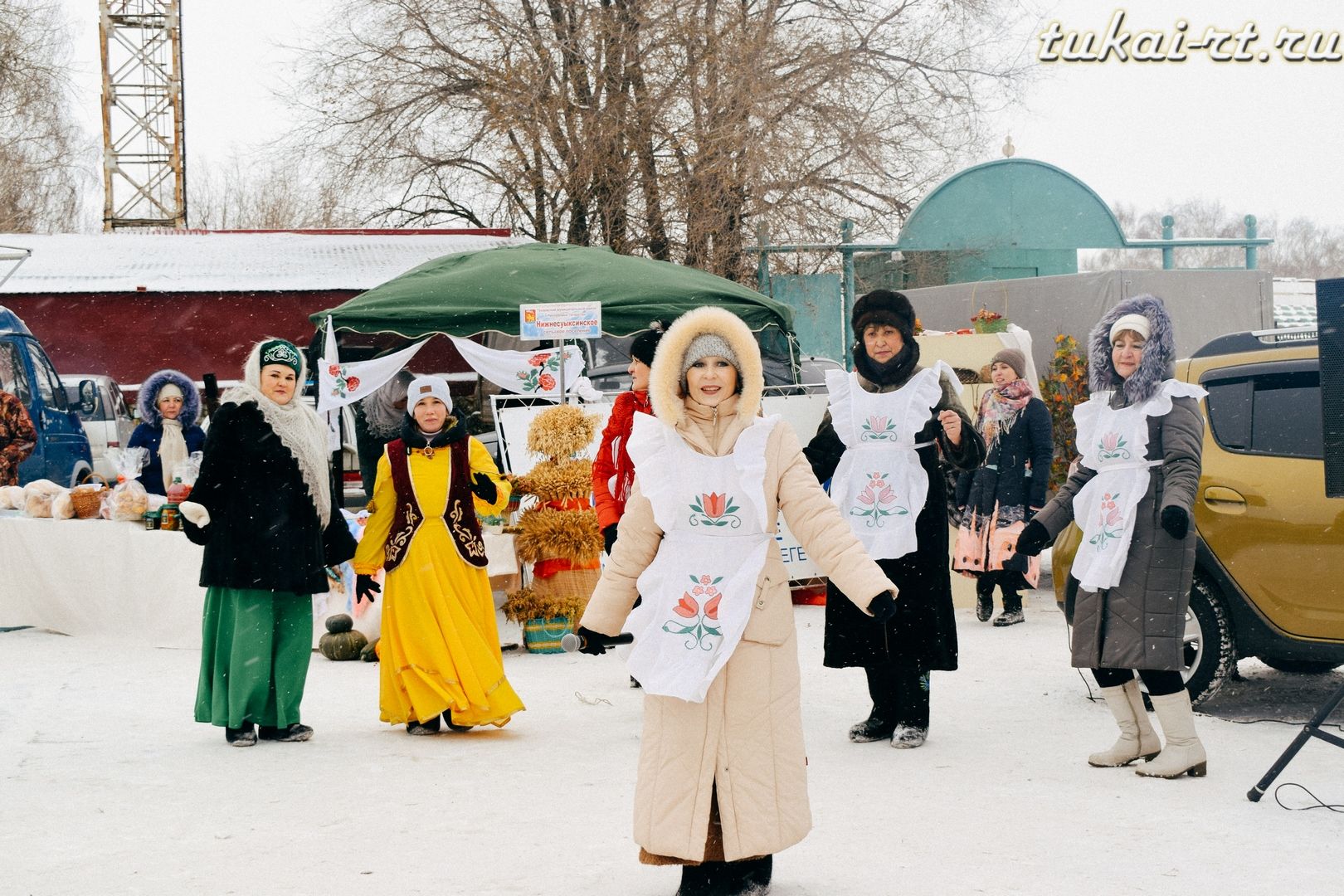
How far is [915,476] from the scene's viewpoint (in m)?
6.68

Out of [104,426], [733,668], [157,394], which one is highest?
[157,394]

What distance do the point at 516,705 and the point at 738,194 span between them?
13987mm

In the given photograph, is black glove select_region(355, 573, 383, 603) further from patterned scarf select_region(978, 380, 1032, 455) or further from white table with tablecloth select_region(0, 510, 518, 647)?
patterned scarf select_region(978, 380, 1032, 455)

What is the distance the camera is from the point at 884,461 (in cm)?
672

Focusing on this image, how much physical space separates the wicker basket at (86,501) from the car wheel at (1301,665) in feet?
25.7

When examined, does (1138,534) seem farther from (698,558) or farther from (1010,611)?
(1010,611)

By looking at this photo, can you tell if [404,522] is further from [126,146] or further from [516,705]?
Result: [126,146]

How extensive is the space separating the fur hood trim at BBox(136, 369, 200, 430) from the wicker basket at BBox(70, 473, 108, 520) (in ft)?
3.05

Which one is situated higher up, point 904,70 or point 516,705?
point 904,70

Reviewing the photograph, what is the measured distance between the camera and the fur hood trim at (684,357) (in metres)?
4.60

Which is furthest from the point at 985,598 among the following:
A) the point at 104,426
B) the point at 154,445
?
the point at 104,426

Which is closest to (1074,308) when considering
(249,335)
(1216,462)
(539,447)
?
(539,447)

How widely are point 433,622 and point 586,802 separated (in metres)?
1.64

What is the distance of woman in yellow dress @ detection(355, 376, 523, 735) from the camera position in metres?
7.05
